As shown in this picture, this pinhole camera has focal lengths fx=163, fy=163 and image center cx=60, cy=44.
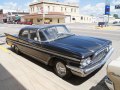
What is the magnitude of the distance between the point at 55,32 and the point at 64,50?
58.1 inches

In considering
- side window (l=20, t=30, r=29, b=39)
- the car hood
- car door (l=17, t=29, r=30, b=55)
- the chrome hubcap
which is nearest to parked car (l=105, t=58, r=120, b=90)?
Result: the car hood

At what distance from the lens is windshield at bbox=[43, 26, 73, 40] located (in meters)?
5.87

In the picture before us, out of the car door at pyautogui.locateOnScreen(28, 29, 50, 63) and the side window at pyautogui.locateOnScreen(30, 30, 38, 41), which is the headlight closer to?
the car door at pyautogui.locateOnScreen(28, 29, 50, 63)

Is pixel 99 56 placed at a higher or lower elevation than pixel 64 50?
lower

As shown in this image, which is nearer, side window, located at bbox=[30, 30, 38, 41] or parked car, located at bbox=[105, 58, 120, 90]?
parked car, located at bbox=[105, 58, 120, 90]

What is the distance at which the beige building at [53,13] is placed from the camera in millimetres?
58531

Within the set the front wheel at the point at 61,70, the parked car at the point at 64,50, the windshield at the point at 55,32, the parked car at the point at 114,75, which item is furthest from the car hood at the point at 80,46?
the parked car at the point at 114,75

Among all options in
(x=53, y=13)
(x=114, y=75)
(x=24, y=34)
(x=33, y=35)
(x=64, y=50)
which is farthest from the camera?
(x=53, y=13)

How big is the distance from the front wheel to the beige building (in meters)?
50.1

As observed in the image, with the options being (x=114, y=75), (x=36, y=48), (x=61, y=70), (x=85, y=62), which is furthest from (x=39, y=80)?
(x=114, y=75)

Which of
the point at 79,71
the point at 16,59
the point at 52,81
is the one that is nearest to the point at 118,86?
the point at 79,71

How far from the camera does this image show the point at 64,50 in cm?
478

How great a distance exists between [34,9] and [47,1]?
7666 mm

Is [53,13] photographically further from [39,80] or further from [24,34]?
[39,80]
